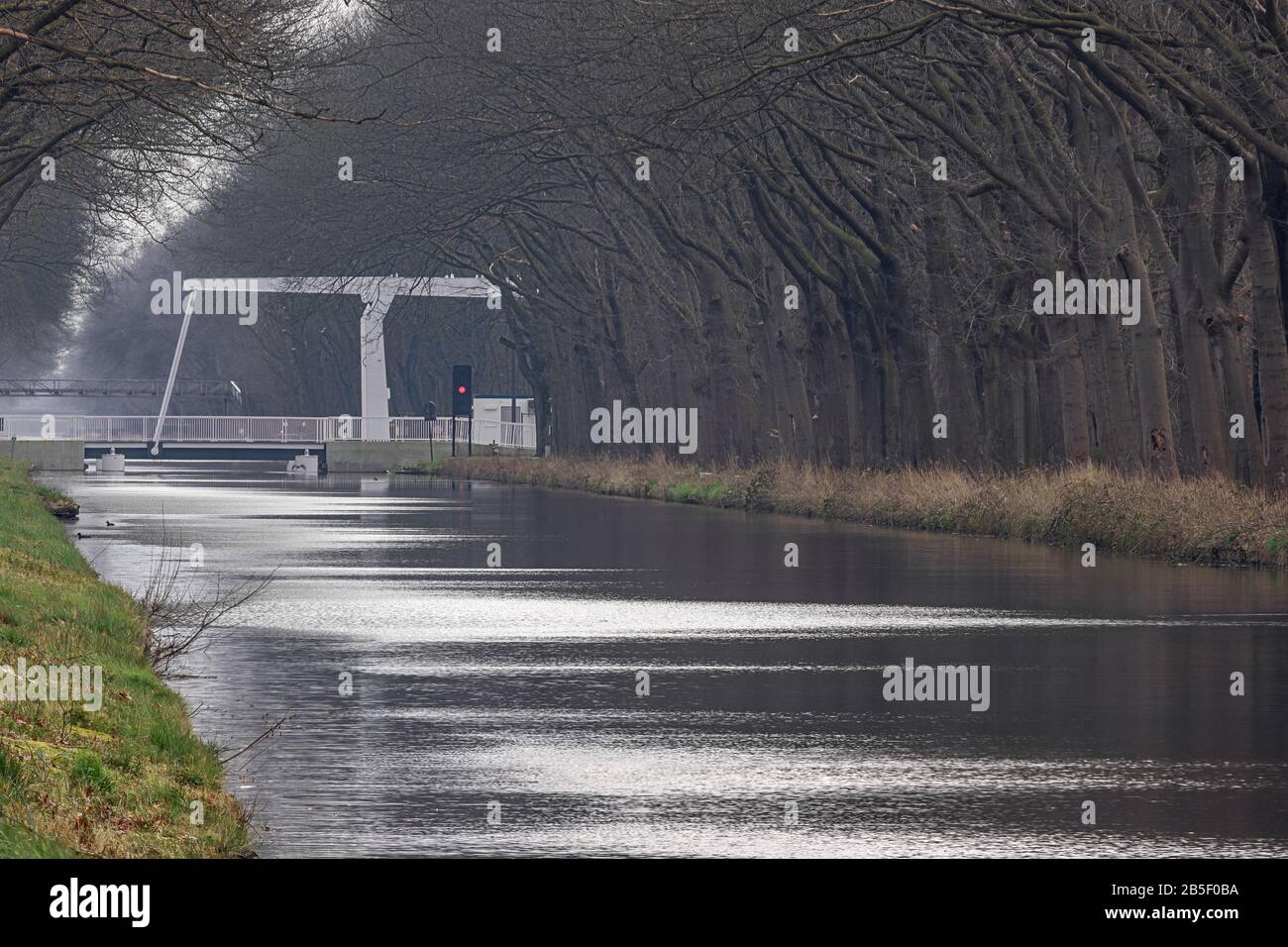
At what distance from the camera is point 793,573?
2909 centimetres

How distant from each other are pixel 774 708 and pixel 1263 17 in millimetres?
15457

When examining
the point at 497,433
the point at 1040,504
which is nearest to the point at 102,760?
the point at 1040,504

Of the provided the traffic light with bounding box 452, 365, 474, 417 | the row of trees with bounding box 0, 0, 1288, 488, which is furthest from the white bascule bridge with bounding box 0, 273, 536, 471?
the row of trees with bounding box 0, 0, 1288, 488

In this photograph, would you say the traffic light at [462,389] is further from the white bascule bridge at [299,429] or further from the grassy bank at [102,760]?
the grassy bank at [102,760]

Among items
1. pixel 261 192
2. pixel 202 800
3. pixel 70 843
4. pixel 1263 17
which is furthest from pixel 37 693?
pixel 261 192

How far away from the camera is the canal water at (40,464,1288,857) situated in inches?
432

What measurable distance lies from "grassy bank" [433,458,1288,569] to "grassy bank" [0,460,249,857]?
1619cm

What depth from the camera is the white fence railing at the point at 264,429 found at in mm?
98875

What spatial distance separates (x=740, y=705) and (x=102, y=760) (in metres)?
5.45

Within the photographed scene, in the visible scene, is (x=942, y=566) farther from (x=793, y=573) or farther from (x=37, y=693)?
(x=37, y=693)

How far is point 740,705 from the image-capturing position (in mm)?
15711

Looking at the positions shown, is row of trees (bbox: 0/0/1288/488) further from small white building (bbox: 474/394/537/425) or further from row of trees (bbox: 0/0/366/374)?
small white building (bbox: 474/394/537/425)
